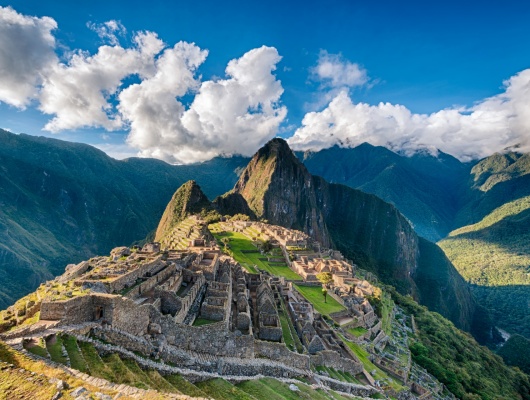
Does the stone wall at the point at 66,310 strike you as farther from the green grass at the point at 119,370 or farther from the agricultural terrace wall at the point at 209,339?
the agricultural terrace wall at the point at 209,339

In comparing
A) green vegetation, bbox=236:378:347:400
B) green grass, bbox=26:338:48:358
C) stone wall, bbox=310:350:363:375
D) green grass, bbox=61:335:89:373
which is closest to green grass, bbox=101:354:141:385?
green grass, bbox=61:335:89:373

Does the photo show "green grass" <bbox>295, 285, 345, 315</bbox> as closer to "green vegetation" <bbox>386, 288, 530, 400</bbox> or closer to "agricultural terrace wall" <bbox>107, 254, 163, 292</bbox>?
"green vegetation" <bbox>386, 288, 530, 400</bbox>

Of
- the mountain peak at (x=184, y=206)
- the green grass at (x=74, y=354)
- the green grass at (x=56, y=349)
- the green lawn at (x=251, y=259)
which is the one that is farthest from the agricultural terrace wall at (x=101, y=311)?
the mountain peak at (x=184, y=206)

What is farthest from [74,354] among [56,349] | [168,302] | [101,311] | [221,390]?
[168,302]

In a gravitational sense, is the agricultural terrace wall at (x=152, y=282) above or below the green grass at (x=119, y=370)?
above

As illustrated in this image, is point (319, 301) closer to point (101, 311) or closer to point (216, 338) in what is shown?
point (216, 338)

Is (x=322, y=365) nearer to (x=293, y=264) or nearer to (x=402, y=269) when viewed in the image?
(x=293, y=264)

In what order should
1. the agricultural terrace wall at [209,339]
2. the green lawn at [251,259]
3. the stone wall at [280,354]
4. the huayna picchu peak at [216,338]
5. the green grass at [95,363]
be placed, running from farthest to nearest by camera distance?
the green lawn at [251,259], the stone wall at [280,354], the agricultural terrace wall at [209,339], the huayna picchu peak at [216,338], the green grass at [95,363]
